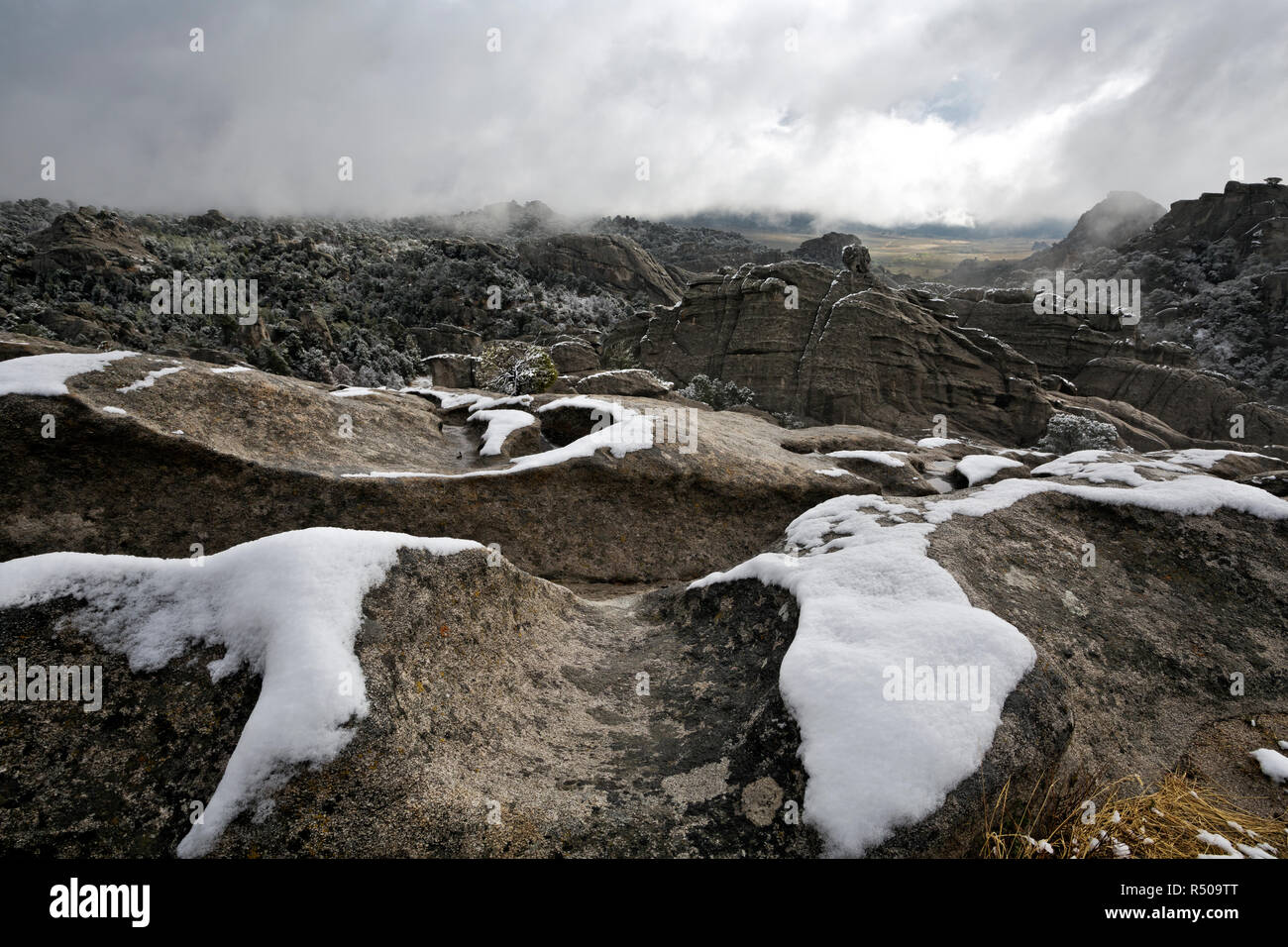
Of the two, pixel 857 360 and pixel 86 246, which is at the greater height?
pixel 86 246

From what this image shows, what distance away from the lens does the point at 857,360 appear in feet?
155

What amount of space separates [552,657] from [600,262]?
419 ft

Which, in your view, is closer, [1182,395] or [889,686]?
[889,686]

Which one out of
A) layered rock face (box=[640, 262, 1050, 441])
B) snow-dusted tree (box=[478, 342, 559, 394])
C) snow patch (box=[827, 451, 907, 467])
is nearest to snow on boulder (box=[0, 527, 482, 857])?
snow patch (box=[827, 451, 907, 467])

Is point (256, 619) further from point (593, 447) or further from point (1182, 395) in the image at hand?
point (1182, 395)

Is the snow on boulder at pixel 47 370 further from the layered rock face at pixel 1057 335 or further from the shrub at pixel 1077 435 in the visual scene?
the layered rock face at pixel 1057 335

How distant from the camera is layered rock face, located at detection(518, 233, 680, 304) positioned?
123438 mm

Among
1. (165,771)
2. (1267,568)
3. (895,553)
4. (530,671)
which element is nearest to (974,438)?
(1267,568)

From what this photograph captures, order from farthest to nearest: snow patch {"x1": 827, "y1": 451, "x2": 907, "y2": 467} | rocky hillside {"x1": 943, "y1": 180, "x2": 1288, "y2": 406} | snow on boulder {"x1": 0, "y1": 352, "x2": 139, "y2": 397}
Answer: rocky hillside {"x1": 943, "y1": 180, "x2": 1288, "y2": 406} < snow patch {"x1": 827, "y1": 451, "x2": 907, "y2": 467} < snow on boulder {"x1": 0, "y1": 352, "x2": 139, "y2": 397}

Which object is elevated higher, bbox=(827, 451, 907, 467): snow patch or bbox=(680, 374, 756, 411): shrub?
bbox=(680, 374, 756, 411): shrub

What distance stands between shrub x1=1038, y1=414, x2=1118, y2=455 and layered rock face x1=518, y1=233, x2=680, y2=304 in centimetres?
9141

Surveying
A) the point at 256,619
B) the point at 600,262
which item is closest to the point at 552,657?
the point at 256,619

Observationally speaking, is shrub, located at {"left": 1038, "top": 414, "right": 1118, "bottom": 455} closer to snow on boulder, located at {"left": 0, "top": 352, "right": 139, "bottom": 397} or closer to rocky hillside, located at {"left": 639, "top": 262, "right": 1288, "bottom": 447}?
rocky hillside, located at {"left": 639, "top": 262, "right": 1288, "bottom": 447}

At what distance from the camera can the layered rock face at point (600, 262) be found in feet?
405
